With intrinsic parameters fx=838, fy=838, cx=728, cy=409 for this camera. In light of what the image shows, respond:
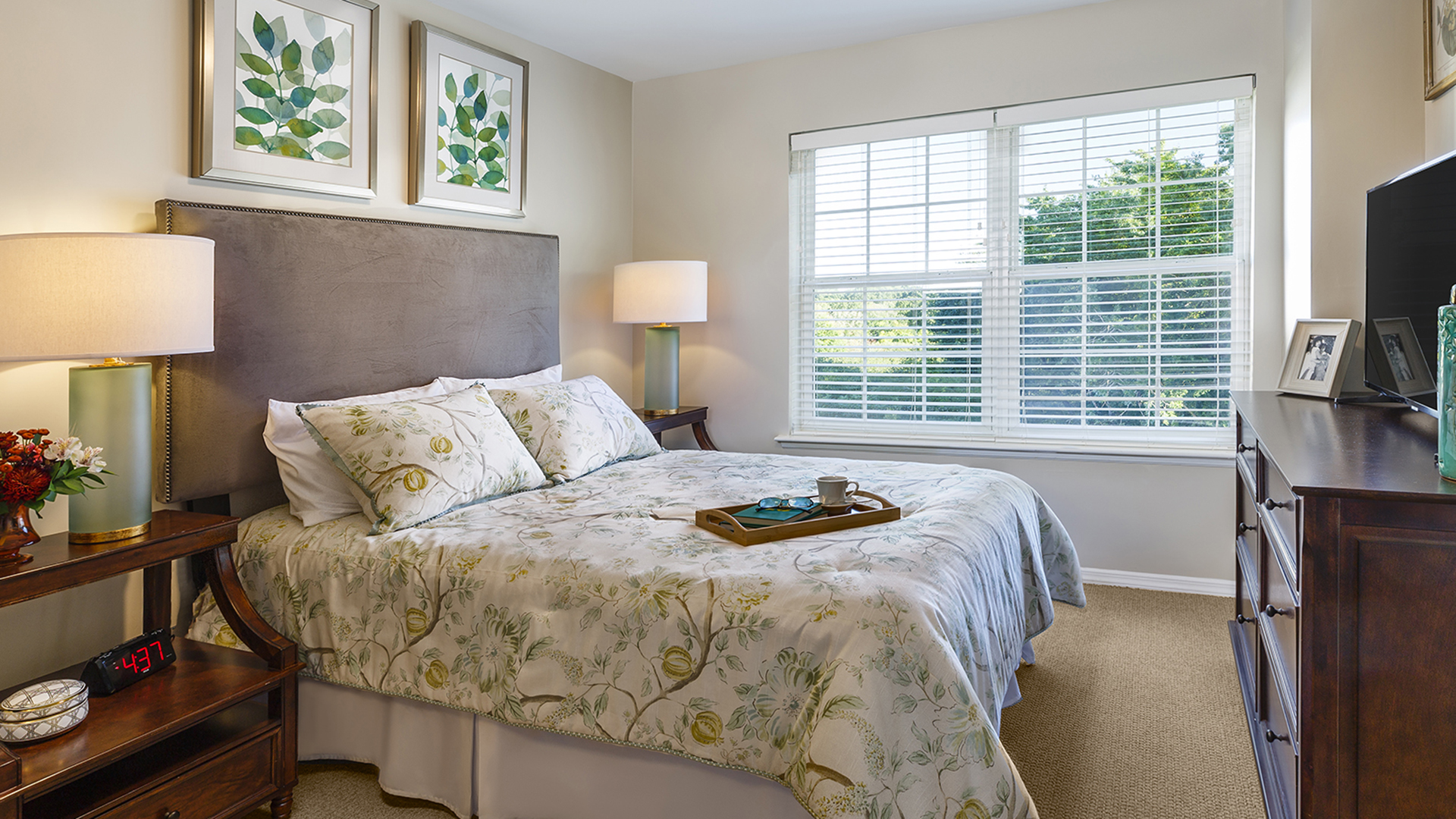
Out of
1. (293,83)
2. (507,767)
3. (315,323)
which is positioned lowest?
(507,767)

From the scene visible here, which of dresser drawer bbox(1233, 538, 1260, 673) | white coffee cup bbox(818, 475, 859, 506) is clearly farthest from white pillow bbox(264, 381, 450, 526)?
dresser drawer bbox(1233, 538, 1260, 673)

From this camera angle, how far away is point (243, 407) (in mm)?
2547

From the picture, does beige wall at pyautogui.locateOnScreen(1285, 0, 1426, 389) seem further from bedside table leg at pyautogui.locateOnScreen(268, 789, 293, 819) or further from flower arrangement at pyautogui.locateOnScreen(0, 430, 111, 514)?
flower arrangement at pyautogui.locateOnScreen(0, 430, 111, 514)

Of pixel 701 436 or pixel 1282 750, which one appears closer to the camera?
pixel 1282 750

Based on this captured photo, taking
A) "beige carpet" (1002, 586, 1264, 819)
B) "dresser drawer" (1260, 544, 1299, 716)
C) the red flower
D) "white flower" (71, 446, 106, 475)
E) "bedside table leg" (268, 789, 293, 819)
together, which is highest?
"white flower" (71, 446, 106, 475)

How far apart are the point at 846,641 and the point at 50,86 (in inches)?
97.1

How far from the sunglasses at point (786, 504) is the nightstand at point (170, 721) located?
124cm

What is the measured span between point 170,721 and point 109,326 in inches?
34.4

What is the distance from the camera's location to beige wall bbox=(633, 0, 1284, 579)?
3.42 meters

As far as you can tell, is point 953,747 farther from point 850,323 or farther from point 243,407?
point 850,323

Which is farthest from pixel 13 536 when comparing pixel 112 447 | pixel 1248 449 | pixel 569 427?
pixel 1248 449

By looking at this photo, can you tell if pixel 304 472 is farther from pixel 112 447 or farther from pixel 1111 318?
pixel 1111 318

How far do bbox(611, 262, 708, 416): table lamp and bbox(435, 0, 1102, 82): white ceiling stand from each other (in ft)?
3.43

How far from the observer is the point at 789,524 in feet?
6.97
